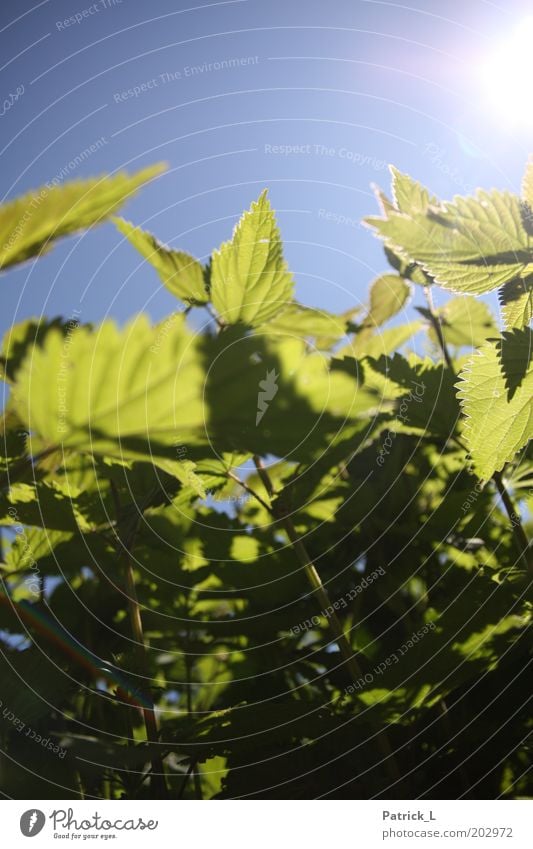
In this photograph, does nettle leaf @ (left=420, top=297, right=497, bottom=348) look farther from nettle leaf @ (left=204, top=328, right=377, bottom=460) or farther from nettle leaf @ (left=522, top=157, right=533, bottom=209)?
Answer: nettle leaf @ (left=204, top=328, right=377, bottom=460)

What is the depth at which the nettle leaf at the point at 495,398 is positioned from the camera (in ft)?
1.39

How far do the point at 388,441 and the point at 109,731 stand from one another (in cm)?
39

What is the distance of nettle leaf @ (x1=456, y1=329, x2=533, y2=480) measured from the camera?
423mm

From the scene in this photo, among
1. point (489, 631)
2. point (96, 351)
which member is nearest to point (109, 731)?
point (489, 631)

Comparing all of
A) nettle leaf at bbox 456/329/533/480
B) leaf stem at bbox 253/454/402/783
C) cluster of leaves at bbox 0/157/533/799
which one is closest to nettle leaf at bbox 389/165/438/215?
cluster of leaves at bbox 0/157/533/799

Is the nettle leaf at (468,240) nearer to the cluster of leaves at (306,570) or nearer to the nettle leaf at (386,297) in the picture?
the cluster of leaves at (306,570)

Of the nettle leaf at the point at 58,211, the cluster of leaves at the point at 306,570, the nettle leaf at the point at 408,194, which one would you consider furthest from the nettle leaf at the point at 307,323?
the nettle leaf at the point at 58,211

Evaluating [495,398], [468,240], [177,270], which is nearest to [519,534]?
[495,398]

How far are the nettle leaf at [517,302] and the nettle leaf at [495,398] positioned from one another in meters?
0.01

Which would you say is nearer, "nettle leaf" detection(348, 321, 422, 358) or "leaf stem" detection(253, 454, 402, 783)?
"leaf stem" detection(253, 454, 402, 783)

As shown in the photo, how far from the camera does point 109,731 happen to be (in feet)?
1.78

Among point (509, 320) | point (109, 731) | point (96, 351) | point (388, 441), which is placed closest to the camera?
point (96, 351)

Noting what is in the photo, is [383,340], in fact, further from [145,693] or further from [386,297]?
[145,693]
